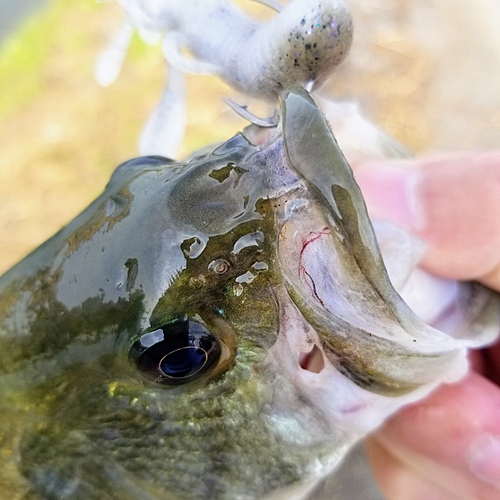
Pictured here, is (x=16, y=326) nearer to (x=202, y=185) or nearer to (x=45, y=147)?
(x=202, y=185)

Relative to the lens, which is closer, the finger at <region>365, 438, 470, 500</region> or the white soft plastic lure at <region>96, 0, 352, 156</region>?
the white soft plastic lure at <region>96, 0, 352, 156</region>

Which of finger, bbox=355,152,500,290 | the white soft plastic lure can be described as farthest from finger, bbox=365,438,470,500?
the white soft plastic lure

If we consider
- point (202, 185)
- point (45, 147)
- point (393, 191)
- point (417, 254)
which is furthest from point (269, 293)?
point (45, 147)

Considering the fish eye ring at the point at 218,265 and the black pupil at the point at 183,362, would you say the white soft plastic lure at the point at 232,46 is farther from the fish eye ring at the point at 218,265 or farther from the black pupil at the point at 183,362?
the black pupil at the point at 183,362

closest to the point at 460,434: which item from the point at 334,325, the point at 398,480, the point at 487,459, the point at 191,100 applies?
the point at 487,459

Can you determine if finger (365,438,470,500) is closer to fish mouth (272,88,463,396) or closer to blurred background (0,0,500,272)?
fish mouth (272,88,463,396)

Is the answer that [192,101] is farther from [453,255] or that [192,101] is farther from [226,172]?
[226,172]

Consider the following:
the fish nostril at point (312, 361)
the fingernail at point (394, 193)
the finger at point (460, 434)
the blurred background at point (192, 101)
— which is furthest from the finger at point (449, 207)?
the blurred background at point (192, 101)
